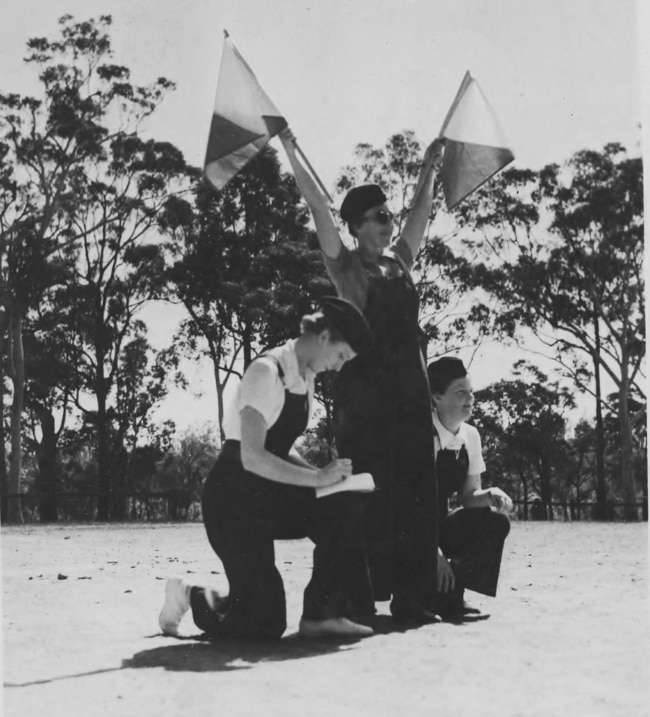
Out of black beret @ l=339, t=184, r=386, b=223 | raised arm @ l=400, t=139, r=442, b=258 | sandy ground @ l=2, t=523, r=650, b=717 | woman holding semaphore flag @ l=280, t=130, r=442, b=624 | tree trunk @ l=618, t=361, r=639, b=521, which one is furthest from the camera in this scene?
tree trunk @ l=618, t=361, r=639, b=521

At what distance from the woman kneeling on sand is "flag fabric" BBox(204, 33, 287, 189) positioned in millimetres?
931

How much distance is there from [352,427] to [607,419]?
18.0m

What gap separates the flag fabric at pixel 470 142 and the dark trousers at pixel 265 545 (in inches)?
68.7

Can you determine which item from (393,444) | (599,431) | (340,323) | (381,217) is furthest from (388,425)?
(599,431)

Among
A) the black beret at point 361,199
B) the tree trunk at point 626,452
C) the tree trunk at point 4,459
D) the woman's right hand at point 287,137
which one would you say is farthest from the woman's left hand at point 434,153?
the tree trunk at point 4,459

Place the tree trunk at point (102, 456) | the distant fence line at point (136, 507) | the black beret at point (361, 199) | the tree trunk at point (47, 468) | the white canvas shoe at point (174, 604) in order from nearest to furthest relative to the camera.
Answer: the white canvas shoe at point (174, 604) < the black beret at point (361, 199) < the distant fence line at point (136, 507) < the tree trunk at point (102, 456) < the tree trunk at point (47, 468)

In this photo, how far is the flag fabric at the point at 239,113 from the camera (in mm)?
4391

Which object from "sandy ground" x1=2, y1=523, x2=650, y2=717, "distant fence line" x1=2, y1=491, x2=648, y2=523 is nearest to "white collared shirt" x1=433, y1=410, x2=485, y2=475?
"sandy ground" x1=2, y1=523, x2=650, y2=717

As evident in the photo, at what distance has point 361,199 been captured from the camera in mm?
4473

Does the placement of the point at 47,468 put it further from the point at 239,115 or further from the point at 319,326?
the point at 319,326

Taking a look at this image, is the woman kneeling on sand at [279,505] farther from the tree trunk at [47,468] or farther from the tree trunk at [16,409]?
the tree trunk at [47,468]

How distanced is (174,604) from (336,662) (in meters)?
0.81

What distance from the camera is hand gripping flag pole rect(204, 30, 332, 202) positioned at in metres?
4.39

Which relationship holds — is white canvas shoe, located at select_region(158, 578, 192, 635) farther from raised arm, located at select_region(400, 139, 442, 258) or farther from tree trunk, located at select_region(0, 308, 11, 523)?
tree trunk, located at select_region(0, 308, 11, 523)
